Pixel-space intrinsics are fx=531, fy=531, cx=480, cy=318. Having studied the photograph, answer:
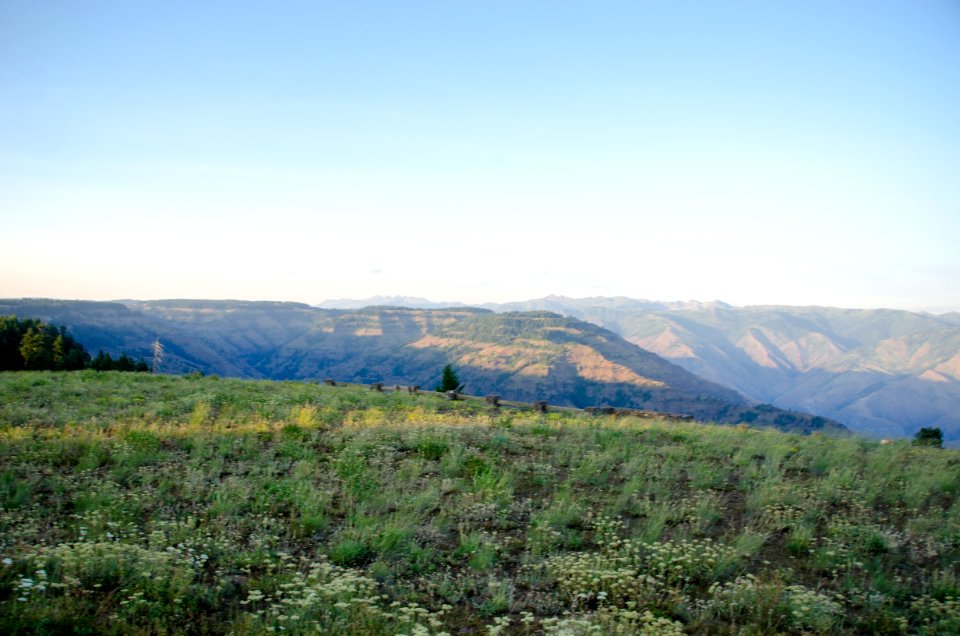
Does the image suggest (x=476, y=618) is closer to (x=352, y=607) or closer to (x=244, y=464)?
(x=352, y=607)

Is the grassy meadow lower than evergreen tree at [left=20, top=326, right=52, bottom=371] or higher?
higher

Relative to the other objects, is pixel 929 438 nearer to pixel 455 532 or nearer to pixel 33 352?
pixel 455 532

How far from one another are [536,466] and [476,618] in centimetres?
527

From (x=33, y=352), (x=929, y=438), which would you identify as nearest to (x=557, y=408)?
(x=929, y=438)

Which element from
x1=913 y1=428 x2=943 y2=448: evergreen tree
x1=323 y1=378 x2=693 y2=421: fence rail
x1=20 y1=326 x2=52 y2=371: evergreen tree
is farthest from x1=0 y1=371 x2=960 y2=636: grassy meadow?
x1=20 y1=326 x2=52 y2=371: evergreen tree

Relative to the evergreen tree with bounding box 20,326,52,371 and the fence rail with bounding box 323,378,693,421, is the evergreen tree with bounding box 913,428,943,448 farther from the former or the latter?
the evergreen tree with bounding box 20,326,52,371

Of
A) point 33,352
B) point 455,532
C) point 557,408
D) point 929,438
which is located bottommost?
point 33,352

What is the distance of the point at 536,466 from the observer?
1123 centimetres

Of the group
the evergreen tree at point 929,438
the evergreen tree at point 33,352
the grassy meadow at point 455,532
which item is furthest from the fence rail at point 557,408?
the evergreen tree at point 33,352

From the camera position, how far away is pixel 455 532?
823 cm

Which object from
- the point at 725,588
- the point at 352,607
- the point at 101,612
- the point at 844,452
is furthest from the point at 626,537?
the point at 844,452

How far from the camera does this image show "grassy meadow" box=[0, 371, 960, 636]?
5.80 meters

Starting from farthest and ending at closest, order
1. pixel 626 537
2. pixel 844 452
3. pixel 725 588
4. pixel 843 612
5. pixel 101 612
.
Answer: pixel 844 452 < pixel 626 537 < pixel 725 588 < pixel 843 612 < pixel 101 612

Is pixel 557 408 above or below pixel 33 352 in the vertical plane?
above
